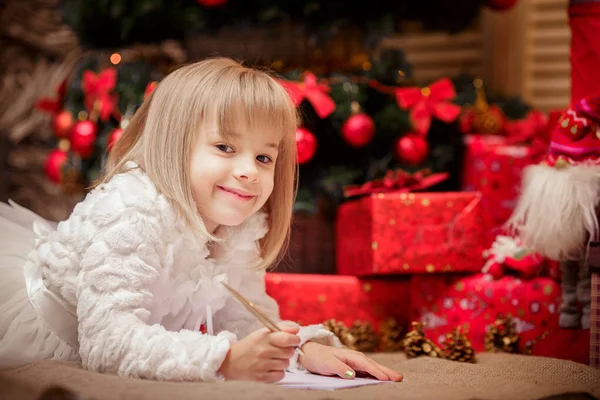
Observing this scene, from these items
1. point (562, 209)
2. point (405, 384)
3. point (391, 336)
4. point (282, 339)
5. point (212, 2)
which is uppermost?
point (212, 2)

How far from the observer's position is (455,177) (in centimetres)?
195

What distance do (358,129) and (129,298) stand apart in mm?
915

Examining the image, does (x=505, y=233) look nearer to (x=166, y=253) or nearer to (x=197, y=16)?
(x=166, y=253)

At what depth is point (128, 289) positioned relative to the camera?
108 cm

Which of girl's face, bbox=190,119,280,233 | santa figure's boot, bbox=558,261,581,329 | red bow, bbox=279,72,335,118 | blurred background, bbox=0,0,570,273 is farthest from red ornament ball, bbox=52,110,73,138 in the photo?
santa figure's boot, bbox=558,261,581,329

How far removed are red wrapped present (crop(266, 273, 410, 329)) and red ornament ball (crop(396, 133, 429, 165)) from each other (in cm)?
34

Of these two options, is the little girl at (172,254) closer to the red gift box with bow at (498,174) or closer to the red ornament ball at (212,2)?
the red gift box with bow at (498,174)

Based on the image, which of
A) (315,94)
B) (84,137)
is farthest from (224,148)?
(84,137)

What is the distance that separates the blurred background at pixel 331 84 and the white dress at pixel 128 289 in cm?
37

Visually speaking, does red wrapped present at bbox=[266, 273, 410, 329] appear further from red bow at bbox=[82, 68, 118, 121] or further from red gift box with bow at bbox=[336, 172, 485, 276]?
red bow at bbox=[82, 68, 118, 121]

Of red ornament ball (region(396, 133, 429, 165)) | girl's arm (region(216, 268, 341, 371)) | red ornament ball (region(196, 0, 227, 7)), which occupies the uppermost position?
red ornament ball (region(196, 0, 227, 7))

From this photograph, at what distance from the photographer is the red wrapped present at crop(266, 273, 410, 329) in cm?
171

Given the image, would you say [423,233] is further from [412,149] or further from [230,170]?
[230,170]

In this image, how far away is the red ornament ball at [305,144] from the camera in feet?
5.75
